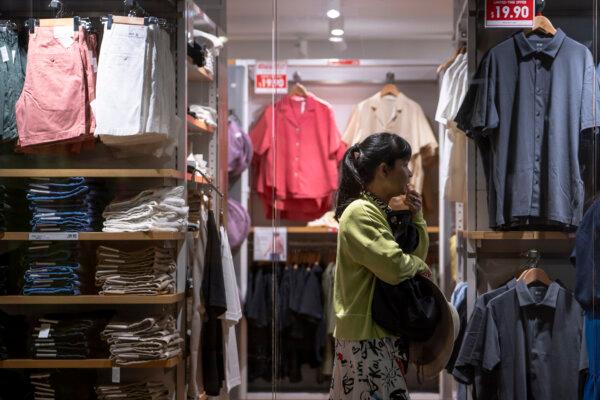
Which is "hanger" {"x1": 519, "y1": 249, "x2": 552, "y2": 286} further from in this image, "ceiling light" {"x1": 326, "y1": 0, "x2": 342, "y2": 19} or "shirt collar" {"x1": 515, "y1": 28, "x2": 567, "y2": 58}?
"ceiling light" {"x1": 326, "y1": 0, "x2": 342, "y2": 19}

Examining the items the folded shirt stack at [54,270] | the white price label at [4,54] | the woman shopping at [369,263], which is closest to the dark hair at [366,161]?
the woman shopping at [369,263]

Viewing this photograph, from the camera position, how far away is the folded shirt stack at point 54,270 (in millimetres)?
3080

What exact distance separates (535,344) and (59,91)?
7.20 ft

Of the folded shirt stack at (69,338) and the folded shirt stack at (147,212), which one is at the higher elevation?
the folded shirt stack at (147,212)

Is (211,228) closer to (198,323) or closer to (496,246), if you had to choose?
(198,323)

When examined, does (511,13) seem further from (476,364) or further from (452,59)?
(476,364)

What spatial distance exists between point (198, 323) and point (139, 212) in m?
0.60

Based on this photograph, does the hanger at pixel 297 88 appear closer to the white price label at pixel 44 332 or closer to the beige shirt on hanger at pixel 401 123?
the beige shirt on hanger at pixel 401 123

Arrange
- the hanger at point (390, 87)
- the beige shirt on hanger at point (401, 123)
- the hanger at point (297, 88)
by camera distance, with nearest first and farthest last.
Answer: the beige shirt on hanger at point (401, 123) → the hanger at point (390, 87) → the hanger at point (297, 88)

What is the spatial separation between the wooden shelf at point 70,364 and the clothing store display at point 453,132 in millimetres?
1422

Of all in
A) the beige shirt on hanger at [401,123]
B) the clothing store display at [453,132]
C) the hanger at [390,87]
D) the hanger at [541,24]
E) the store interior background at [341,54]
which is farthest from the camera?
the hanger at [390,87]

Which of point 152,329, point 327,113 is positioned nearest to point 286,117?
point 327,113

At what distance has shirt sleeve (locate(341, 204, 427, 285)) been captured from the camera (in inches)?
91.7

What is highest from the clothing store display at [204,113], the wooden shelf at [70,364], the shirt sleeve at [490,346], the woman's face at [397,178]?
the clothing store display at [204,113]
